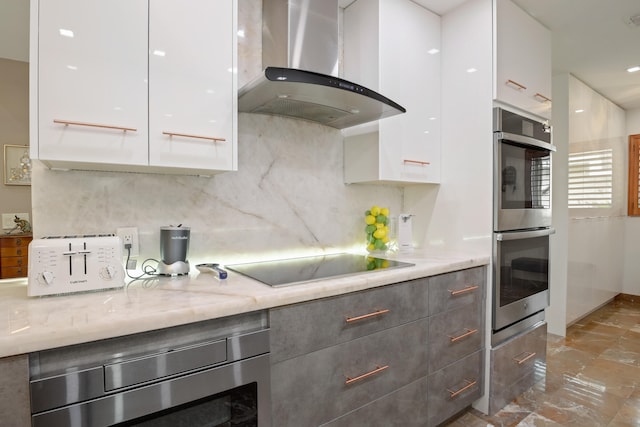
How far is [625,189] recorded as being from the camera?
14.7ft

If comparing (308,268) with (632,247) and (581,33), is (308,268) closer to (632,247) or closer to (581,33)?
(581,33)

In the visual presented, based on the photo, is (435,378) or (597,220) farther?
(597,220)

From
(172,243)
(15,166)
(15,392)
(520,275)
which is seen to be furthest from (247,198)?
(15,166)

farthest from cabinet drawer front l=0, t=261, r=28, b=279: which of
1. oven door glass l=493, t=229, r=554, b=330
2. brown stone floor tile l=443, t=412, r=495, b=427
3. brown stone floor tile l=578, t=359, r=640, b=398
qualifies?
brown stone floor tile l=578, t=359, r=640, b=398

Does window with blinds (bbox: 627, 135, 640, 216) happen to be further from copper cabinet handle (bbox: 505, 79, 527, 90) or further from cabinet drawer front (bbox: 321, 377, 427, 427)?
cabinet drawer front (bbox: 321, 377, 427, 427)

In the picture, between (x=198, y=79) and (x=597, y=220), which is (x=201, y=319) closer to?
(x=198, y=79)

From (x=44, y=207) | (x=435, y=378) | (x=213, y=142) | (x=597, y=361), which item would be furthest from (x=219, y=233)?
(x=597, y=361)

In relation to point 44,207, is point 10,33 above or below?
above

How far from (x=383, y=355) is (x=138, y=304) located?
3.25 ft

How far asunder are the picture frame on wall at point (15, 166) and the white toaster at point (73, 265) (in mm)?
2055

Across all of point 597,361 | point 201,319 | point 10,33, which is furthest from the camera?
point 597,361

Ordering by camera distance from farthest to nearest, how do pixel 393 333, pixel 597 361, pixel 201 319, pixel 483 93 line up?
pixel 597 361
pixel 483 93
pixel 393 333
pixel 201 319

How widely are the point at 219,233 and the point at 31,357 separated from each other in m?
0.95

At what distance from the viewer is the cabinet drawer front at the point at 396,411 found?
1.39 meters
